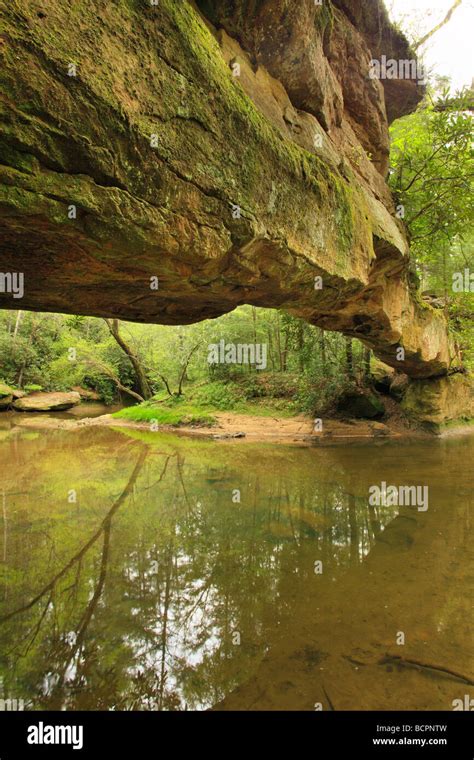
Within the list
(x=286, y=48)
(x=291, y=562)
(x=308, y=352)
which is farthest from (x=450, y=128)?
(x=308, y=352)

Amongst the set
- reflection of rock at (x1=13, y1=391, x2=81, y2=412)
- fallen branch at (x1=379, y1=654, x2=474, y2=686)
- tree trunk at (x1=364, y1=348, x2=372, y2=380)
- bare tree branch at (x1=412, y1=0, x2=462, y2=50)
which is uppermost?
bare tree branch at (x1=412, y1=0, x2=462, y2=50)

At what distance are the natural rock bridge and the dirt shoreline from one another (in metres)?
6.05

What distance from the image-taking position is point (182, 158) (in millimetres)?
2973

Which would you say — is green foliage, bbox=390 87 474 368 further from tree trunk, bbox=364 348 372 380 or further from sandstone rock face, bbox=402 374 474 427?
tree trunk, bbox=364 348 372 380

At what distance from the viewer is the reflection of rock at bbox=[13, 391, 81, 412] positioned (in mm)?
22188

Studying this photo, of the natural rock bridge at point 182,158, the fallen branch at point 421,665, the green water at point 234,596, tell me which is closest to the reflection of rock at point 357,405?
the green water at point 234,596

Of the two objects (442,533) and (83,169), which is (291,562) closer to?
(442,533)

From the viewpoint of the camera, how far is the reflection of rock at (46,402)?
72.8ft

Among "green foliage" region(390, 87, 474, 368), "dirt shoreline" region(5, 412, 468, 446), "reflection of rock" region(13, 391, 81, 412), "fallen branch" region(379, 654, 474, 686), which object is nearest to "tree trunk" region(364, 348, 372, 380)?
"dirt shoreline" region(5, 412, 468, 446)

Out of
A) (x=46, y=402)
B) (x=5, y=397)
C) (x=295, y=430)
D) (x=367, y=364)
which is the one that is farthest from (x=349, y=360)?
(x=5, y=397)

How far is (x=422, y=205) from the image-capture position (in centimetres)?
847

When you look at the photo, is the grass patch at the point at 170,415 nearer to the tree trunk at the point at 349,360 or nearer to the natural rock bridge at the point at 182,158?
the tree trunk at the point at 349,360

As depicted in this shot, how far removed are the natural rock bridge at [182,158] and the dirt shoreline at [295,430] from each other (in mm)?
6049

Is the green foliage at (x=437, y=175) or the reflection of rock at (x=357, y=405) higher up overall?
the green foliage at (x=437, y=175)
